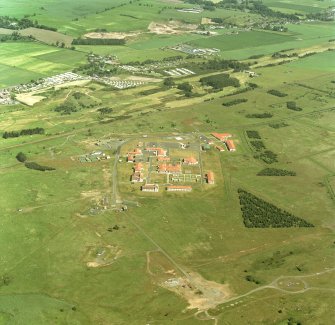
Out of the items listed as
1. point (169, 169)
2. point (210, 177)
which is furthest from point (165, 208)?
point (210, 177)

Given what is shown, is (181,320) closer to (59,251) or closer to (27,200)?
(59,251)

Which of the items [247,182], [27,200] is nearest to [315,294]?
[247,182]

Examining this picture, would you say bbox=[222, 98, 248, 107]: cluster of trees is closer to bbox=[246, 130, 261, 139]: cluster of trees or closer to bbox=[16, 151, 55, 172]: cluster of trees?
bbox=[246, 130, 261, 139]: cluster of trees

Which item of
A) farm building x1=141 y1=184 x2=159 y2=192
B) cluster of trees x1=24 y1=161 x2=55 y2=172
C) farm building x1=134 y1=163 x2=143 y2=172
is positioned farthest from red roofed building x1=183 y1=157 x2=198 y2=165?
cluster of trees x1=24 y1=161 x2=55 y2=172

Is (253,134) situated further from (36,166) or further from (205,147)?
(36,166)

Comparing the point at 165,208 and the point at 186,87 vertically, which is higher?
the point at 186,87

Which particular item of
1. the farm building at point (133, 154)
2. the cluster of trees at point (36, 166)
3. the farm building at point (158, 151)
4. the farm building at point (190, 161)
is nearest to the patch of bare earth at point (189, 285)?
the farm building at point (190, 161)
